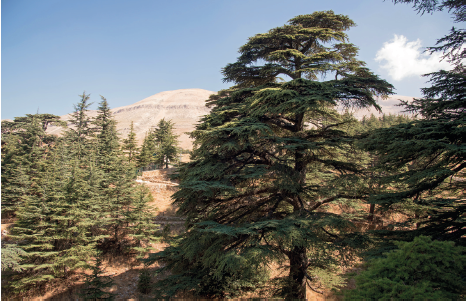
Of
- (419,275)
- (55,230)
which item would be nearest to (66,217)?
(55,230)

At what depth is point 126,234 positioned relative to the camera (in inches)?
730

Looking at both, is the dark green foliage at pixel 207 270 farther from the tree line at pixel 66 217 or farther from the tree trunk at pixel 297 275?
the tree line at pixel 66 217

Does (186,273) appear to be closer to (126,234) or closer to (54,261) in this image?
(54,261)

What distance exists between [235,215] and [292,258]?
282 cm

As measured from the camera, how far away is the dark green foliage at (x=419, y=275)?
3.62 meters

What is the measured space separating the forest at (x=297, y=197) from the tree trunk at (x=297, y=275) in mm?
52

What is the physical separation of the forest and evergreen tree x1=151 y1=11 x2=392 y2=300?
7 centimetres

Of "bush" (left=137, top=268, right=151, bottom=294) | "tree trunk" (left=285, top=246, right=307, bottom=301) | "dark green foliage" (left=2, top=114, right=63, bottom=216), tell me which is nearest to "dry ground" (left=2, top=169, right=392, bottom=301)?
"bush" (left=137, top=268, right=151, bottom=294)

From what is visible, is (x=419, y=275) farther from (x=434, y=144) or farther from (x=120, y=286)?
(x=120, y=286)

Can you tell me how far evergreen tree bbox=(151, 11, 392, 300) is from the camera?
677 centimetres

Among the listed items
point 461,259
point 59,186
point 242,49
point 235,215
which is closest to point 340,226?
point 461,259

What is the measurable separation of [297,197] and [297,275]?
9.84 ft

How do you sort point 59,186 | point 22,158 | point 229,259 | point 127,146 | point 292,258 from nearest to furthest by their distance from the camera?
point 229,259 → point 292,258 → point 59,186 → point 22,158 → point 127,146

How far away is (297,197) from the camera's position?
356 inches
